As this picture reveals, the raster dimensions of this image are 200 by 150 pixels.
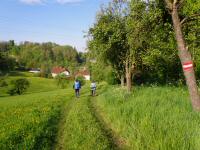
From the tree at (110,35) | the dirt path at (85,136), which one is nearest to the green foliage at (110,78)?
the tree at (110,35)

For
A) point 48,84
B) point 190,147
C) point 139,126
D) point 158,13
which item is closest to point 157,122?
point 139,126

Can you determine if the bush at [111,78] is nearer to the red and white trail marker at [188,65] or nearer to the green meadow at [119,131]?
the green meadow at [119,131]

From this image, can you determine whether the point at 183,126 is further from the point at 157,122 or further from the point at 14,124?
the point at 14,124

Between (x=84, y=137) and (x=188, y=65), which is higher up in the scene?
(x=188, y=65)

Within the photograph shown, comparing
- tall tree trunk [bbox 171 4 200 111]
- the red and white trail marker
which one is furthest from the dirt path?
the red and white trail marker

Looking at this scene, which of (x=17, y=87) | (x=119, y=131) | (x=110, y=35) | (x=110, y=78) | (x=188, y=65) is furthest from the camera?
(x=17, y=87)

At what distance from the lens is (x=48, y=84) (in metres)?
111

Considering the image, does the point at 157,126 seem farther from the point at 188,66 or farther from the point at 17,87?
the point at 17,87

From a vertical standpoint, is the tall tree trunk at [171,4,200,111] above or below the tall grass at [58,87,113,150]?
above

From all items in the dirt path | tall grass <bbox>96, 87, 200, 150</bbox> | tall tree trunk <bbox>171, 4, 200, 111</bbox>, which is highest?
tall tree trunk <bbox>171, 4, 200, 111</bbox>

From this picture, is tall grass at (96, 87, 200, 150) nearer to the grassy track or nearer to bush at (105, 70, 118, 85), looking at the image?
the grassy track

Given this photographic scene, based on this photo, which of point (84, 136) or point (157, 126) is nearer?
point (157, 126)

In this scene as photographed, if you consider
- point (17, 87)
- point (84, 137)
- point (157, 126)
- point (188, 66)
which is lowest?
point (84, 137)

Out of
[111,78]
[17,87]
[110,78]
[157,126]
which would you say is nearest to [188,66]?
[157,126]
